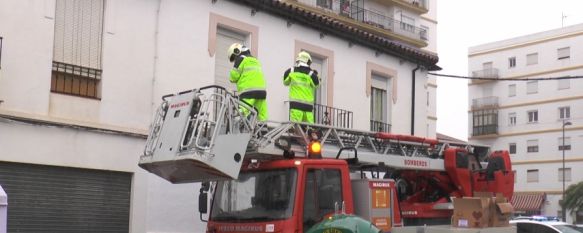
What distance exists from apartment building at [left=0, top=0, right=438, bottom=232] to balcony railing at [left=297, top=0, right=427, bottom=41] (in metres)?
12.1

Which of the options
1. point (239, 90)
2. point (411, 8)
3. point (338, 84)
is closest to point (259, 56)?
point (338, 84)

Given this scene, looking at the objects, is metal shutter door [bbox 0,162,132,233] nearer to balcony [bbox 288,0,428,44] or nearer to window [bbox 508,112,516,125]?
balcony [bbox 288,0,428,44]

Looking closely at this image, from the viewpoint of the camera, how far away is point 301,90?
35.0 ft

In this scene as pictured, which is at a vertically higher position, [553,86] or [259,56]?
[553,86]

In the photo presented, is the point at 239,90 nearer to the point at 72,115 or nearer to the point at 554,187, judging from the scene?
the point at 72,115

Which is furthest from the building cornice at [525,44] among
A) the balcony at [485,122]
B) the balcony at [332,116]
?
the balcony at [332,116]

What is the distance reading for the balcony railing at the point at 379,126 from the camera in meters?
18.6

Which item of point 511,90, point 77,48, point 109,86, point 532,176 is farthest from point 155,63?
point 511,90

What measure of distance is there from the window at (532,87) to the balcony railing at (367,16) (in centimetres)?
2083

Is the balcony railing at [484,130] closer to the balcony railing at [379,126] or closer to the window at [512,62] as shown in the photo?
the window at [512,62]

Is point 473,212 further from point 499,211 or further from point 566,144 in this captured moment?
point 566,144

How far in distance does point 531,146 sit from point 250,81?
47.9m

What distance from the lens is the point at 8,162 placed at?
11.6m

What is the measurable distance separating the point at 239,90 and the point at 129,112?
12.7 feet
